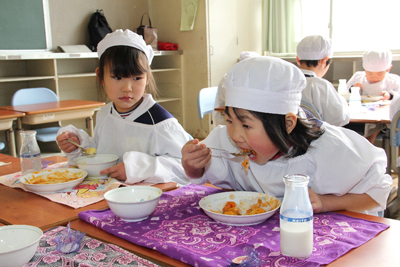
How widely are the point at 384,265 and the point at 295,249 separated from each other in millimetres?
184

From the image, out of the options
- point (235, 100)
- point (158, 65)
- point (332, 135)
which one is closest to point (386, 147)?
point (332, 135)

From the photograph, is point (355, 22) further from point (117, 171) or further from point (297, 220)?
point (297, 220)

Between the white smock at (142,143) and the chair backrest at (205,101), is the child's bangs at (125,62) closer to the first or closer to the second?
the white smock at (142,143)

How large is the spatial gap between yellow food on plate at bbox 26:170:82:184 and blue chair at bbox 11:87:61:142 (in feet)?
8.46

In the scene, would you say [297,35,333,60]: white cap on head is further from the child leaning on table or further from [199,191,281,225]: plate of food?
[199,191,281,225]: plate of food

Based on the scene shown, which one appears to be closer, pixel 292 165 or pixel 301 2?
pixel 292 165

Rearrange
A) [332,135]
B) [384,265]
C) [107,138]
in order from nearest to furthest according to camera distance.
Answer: [384,265], [332,135], [107,138]

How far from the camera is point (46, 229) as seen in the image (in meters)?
1.06

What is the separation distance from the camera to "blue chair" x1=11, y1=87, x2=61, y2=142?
405 cm

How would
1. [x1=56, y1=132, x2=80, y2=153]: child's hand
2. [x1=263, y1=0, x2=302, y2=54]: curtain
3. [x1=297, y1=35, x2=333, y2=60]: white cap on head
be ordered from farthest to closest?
[x1=263, y1=0, x2=302, y2=54]: curtain
[x1=297, y1=35, x2=333, y2=60]: white cap on head
[x1=56, y1=132, x2=80, y2=153]: child's hand

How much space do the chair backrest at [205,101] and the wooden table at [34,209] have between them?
206 centimetres

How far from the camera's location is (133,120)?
1747 mm

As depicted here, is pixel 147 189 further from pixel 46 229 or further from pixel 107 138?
pixel 107 138

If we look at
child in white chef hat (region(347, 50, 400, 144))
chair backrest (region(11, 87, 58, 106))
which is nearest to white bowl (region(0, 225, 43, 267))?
chair backrest (region(11, 87, 58, 106))
